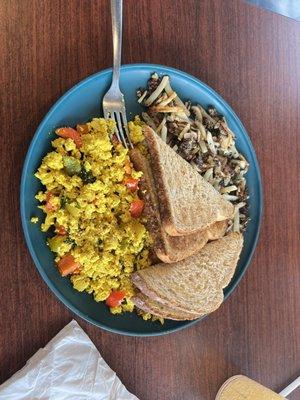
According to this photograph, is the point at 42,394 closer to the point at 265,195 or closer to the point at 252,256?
the point at 252,256

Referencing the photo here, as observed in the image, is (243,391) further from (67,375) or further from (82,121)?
(82,121)

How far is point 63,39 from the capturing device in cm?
155

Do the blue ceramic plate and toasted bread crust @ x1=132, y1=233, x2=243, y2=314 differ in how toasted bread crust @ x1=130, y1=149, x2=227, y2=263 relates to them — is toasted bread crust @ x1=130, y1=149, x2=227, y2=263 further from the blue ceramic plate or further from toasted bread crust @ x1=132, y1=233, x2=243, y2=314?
the blue ceramic plate

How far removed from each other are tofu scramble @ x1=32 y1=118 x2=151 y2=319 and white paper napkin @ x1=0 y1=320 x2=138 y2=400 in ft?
0.47

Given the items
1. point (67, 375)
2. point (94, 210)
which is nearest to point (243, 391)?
point (67, 375)

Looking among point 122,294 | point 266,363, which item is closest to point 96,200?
point 122,294

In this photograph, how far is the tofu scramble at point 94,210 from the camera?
1428 millimetres

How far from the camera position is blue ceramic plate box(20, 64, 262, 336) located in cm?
142

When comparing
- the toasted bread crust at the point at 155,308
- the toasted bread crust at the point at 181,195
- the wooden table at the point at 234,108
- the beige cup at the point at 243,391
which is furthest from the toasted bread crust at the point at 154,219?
the beige cup at the point at 243,391

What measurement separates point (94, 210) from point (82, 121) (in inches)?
10.8

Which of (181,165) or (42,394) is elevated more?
(181,165)

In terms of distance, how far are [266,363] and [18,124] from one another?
1188mm

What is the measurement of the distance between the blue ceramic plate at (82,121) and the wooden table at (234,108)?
0.22 feet

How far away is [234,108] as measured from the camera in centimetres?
183
